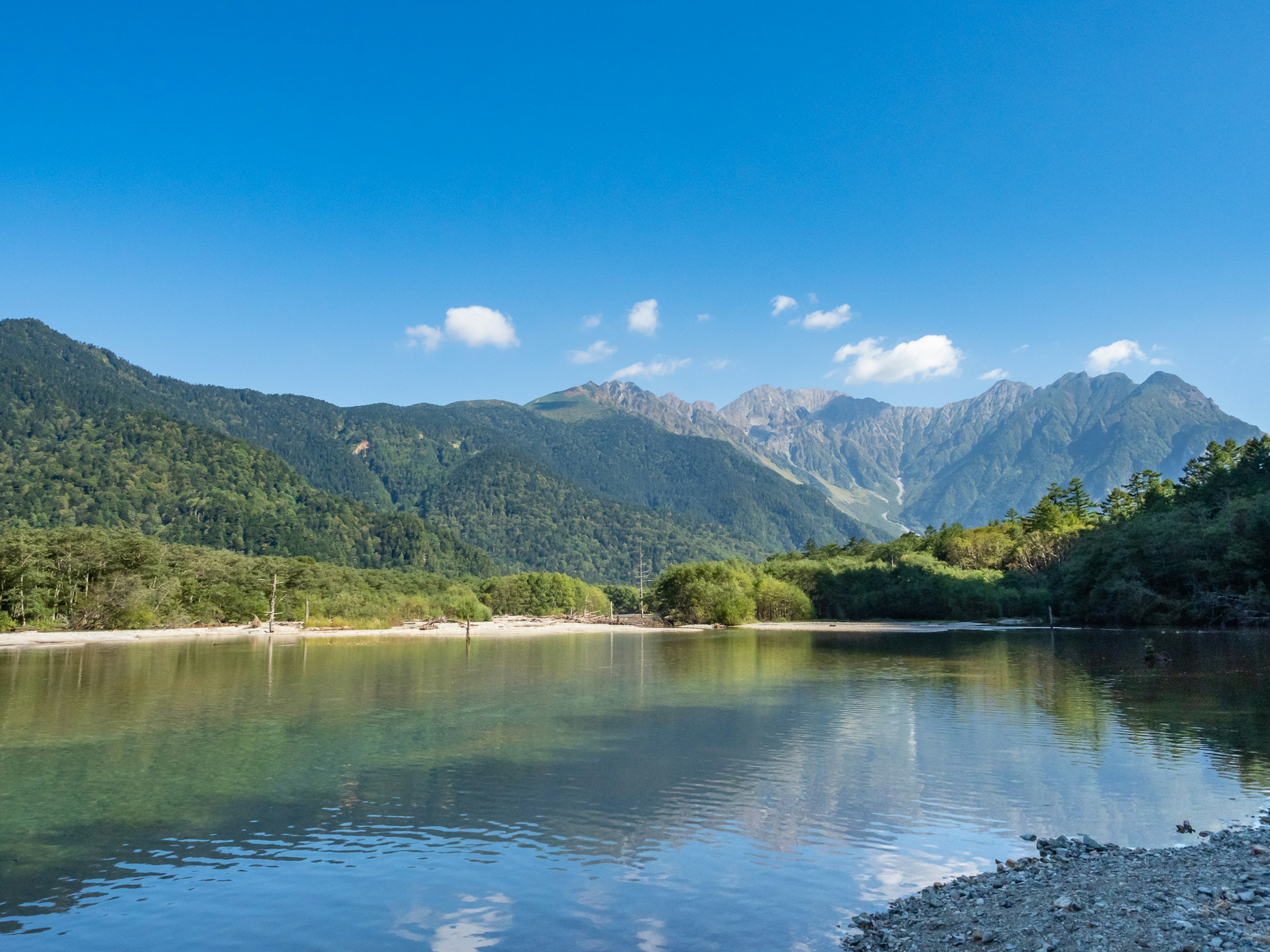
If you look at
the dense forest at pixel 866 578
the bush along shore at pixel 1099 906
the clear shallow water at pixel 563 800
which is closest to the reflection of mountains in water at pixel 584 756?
the clear shallow water at pixel 563 800

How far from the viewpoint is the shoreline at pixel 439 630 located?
74.6 m

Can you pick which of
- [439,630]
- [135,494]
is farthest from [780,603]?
[135,494]

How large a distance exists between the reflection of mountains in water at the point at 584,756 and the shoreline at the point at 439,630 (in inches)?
1194

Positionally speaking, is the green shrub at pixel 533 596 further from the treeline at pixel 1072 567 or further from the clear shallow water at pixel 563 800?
the clear shallow water at pixel 563 800

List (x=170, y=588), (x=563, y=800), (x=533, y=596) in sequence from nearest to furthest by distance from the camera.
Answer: (x=563, y=800)
(x=170, y=588)
(x=533, y=596)

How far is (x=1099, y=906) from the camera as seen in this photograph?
34.5ft

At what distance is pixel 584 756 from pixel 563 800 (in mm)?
5316

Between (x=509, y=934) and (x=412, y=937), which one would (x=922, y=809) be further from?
(x=412, y=937)

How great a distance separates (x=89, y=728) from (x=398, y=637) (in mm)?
71681

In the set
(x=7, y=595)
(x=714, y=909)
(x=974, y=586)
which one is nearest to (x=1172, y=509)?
(x=974, y=586)

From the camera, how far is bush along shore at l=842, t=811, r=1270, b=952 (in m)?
9.40

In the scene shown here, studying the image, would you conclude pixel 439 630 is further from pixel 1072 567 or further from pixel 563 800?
pixel 563 800

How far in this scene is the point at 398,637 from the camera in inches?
3875

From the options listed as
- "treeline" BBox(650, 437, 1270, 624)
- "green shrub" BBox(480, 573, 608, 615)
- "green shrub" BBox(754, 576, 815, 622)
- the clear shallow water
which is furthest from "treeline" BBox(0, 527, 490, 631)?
the clear shallow water
